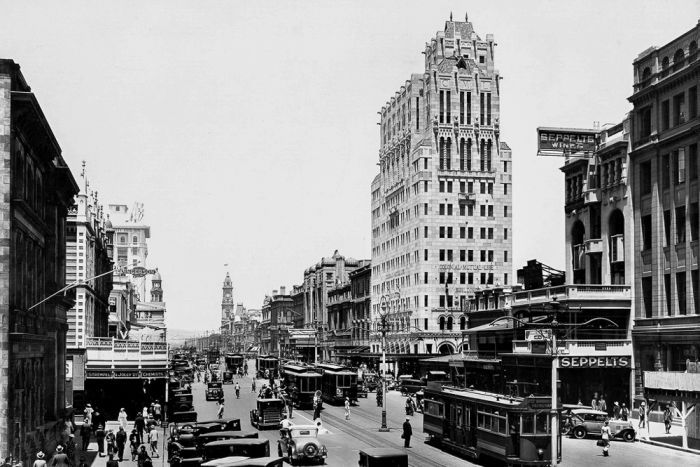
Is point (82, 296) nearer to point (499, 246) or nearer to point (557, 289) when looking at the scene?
point (557, 289)

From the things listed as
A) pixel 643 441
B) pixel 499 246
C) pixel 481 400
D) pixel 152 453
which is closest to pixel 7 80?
pixel 152 453

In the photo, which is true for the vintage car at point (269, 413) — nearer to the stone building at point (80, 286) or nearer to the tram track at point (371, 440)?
the tram track at point (371, 440)

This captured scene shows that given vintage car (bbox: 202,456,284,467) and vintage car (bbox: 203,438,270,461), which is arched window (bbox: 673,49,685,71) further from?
vintage car (bbox: 202,456,284,467)

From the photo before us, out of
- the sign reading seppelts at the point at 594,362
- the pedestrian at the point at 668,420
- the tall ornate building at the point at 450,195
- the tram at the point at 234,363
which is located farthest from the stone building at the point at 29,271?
the tram at the point at 234,363

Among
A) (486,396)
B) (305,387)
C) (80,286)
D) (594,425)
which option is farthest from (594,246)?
(80,286)

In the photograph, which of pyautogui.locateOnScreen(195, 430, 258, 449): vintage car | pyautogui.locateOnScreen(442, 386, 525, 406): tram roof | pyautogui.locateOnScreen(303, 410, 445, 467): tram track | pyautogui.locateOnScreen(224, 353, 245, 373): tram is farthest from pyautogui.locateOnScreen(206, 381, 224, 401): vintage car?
pyautogui.locateOnScreen(224, 353, 245, 373): tram

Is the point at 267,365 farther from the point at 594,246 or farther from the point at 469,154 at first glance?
the point at 594,246
